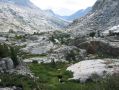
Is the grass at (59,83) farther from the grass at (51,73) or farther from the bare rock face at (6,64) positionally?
the bare rock face at (6,64)

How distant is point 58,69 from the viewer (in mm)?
69188

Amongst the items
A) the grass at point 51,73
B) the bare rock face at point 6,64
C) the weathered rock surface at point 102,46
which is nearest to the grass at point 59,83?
the grass at point 51,73

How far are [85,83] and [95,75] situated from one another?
101 inches

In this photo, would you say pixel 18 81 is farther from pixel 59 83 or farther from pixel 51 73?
pixel 51 73

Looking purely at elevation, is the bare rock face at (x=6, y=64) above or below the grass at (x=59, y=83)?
above

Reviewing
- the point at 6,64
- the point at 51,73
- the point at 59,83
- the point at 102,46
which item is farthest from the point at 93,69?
the point at 102,46

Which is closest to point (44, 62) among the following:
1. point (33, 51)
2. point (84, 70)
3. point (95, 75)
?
point (84, 70)

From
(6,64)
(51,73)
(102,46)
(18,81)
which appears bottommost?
(51,73)

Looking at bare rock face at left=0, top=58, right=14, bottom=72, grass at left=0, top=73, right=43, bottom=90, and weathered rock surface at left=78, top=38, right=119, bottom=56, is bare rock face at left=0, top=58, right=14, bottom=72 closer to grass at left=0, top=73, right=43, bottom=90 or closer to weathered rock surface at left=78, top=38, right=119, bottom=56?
grass at left=0, top=73, right=43, bottom=90

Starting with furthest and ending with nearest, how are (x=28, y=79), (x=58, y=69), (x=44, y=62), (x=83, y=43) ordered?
(x=83, y=43), (x=44, y=62), (x=58, y=69), (x=28, y=79)

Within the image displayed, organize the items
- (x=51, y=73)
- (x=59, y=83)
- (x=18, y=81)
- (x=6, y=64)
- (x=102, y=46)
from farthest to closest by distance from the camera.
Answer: (x=102, y=46) → (x=51, y=73) → (x=6, y=64) → (x=59, y=83) → (x=18, y=81)

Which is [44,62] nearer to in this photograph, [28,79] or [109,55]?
[109,55]

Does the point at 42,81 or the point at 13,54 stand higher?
the point at 13,54

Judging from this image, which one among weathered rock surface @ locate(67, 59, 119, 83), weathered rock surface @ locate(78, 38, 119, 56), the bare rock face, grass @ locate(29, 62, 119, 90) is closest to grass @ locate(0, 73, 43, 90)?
grass @ locate(29, 62, 119, 90)
